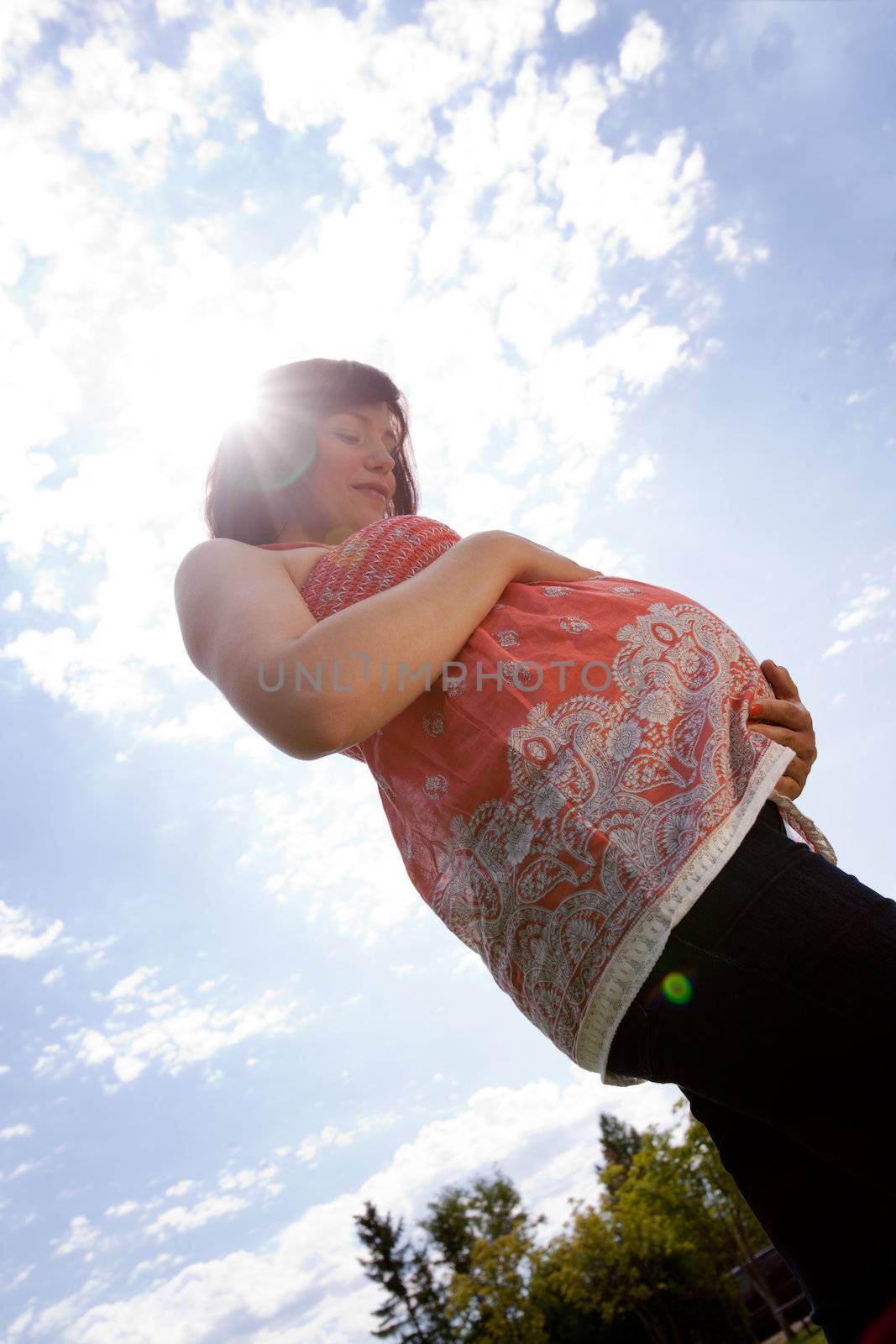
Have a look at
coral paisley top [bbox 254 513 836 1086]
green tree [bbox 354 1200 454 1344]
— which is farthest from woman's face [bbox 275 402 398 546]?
green tree [bbox 354 1200 454 1344]

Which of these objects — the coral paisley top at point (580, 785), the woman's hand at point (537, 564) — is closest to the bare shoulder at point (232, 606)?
the coral paisley top at point (580, 785)

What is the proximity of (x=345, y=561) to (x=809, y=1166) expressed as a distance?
4.46 ft

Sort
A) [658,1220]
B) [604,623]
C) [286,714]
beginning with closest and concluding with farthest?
[286,714] → [604,623] → [658,1220]

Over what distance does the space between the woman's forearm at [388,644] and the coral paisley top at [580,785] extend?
0.05 m

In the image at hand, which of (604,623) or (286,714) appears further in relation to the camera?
(604,623)

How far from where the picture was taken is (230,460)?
8.09 ft

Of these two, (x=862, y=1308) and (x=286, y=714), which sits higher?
(x=286, y=714)

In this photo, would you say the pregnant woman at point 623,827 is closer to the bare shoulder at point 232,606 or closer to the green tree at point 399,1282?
the bare shoulder at point 232,606

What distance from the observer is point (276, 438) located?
241cm

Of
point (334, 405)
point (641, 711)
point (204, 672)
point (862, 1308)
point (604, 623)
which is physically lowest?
point (862, 1308)

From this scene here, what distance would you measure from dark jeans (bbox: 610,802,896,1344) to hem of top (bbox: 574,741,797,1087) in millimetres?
18

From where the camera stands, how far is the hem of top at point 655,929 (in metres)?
1.16

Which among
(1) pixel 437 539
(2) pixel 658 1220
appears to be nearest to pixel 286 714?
(1) pixel 437 539

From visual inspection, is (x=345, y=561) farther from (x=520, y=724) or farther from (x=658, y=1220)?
(x=658, y=1220)
